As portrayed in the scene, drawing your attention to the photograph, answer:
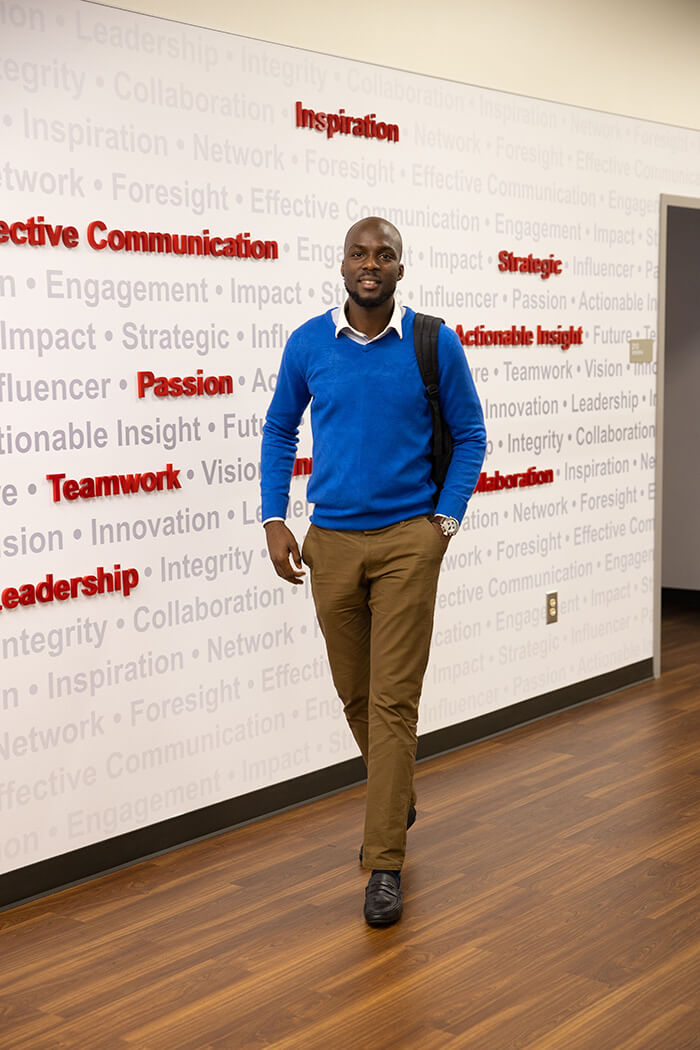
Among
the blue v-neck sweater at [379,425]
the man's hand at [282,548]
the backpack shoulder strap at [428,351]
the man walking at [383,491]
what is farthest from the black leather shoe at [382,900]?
the backpack shoulder strap at [428,351]

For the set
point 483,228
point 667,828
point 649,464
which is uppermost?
point 483,228

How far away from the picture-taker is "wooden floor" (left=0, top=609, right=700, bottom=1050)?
271cm

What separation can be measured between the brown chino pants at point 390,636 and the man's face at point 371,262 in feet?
1.90

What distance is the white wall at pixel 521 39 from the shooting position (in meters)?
3.92

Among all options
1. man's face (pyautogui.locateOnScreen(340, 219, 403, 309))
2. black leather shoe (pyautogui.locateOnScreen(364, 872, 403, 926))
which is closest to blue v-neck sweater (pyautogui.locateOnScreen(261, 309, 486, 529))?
man's face (pyautogui.locateOnScreen(340, 219, 403, 309))

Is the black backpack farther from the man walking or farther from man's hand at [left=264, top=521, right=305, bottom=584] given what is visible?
man's hand at [left=264, top=521, right=305, bottom=584]

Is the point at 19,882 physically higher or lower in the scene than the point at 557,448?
lower

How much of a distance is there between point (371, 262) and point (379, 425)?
41cm

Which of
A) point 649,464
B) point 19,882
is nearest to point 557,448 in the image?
point 649,464

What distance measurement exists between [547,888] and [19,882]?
4.60 ft

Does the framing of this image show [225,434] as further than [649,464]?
No

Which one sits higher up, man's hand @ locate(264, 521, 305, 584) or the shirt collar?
the shirt collar

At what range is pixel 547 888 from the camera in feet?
11.3

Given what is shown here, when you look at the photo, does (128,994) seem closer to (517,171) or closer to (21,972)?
(21,972)
